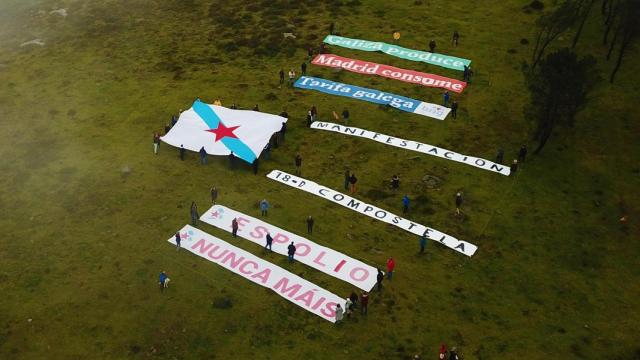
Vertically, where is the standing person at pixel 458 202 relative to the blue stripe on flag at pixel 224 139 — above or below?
below

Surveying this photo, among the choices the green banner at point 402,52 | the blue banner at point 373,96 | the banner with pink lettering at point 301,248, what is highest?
the green banner at point 402,52

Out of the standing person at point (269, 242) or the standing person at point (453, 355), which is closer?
the standing person at point (453, 355)

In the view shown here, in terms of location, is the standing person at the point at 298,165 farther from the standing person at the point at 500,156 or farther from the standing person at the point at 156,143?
the standing person at the point at 500,156

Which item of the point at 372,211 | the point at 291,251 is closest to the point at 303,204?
the point at 372,211

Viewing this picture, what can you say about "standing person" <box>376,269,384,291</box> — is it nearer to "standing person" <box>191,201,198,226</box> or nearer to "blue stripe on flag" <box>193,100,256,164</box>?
"standing person" <box>191,201,198,226</box>

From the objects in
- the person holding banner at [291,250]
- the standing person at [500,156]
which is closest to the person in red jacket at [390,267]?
the person holding banner at [291,250]

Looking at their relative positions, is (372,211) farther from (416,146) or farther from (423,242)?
(416,146)

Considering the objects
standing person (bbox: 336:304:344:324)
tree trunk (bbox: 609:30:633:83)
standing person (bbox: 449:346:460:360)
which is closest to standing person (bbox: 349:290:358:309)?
standing person (bbox: 336:304:344:324)
